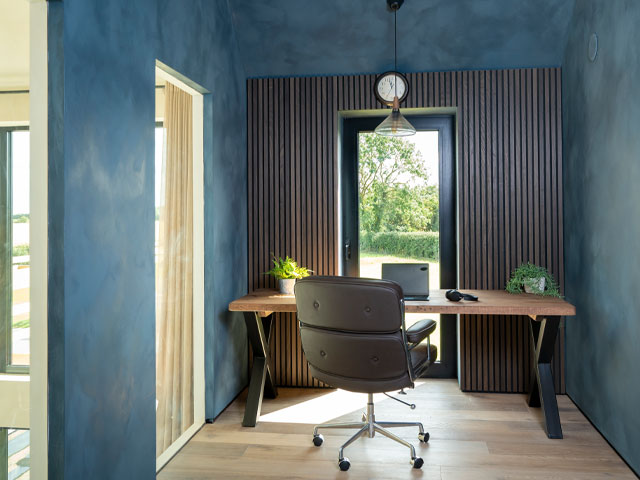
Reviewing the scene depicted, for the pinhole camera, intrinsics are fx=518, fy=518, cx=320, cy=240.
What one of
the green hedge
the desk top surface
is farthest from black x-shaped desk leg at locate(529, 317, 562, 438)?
the green hedge

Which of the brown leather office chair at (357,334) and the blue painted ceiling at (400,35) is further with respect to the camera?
the blue painted ceiling at (400,35)

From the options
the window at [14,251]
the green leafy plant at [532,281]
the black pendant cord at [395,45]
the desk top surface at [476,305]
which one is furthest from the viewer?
the black pendant cord at [395,45]

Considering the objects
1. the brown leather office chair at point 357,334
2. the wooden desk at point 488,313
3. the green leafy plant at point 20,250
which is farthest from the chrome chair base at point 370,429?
the green leafy plant at point 20,250

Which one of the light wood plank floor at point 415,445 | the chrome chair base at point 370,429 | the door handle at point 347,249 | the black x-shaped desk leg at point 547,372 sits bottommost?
the light wood plank floor at point 415,445

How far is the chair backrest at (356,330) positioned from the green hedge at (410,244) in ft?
5.60

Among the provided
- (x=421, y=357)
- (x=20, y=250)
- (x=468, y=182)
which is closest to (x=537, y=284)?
(x=468, y=182)

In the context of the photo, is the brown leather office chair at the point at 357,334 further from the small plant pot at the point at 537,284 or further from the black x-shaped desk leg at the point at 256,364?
the small plant pot at the point at 537,284

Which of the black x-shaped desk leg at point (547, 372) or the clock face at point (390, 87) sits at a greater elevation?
the clock face at point (390, 87)

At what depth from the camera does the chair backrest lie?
104 inches

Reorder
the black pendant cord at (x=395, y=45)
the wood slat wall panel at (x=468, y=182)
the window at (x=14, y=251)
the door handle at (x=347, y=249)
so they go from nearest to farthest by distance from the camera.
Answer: the window at (x=14, y=251)
the black pendant cord at (x=395, y=45)
the wood slat wall panel at (x=468, y=182)
the door handle at (x=347, y=249)

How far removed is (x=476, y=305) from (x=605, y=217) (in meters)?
0.96

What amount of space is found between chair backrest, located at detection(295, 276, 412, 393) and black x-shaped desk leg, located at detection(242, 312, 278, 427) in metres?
0.78

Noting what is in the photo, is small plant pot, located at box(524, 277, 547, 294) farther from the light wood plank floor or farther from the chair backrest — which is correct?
the chair backrest

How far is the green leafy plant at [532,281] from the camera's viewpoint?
12.3 feet
